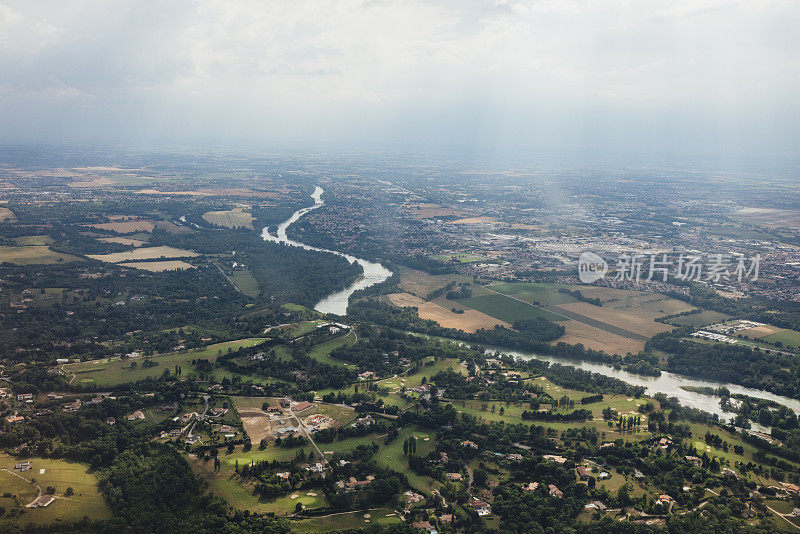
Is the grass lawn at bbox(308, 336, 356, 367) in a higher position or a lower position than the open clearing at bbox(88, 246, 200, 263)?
lower

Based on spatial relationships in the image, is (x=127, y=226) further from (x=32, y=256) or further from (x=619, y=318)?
(x=619, y=318)

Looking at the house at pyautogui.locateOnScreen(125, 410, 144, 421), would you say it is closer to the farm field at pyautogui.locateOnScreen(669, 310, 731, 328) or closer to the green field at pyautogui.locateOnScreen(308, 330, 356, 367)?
the green field at pyautogui.locateOnScreen(308, 330, 356, 367)

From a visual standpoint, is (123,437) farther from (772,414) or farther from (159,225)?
(159,225)

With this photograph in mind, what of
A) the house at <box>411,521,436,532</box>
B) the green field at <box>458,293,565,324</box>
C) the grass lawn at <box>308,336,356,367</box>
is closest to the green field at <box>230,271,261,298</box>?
the grass lawn at <box>308,336,356,367</box>

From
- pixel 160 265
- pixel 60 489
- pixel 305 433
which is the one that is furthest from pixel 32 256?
pixel 305 433

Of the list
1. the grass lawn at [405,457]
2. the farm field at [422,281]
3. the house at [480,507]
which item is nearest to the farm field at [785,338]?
the farm field at [422,281]
